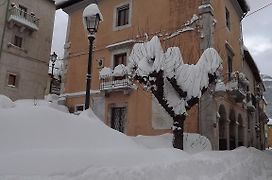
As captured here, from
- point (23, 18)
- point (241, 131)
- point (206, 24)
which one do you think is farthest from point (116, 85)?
point (23, 18)

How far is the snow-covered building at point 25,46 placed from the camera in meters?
21.9

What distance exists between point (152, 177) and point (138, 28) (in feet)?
39.7

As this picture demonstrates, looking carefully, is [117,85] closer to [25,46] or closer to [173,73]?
[173,73]

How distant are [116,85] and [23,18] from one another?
38.5 ft

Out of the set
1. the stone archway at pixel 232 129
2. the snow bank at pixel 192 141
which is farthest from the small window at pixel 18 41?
the stone archway at pixel 232 129

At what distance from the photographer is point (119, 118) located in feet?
53.5

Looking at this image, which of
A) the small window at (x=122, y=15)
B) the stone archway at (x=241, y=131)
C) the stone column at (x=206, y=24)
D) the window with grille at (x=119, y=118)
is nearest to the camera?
the stone column at (x=206, y=24)

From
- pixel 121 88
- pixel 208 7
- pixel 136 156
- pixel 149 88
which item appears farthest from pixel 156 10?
pixel 136 156

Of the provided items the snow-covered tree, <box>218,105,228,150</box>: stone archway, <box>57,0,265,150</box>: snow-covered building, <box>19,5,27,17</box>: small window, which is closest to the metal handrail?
<box>57,0,265,150</box>: snow-covered building

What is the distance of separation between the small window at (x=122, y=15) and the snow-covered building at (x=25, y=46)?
28.4 feet

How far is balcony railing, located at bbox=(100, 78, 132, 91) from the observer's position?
15.2 m

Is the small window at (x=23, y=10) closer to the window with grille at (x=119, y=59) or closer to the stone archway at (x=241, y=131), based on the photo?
the window with grille at (x=119, y=59)

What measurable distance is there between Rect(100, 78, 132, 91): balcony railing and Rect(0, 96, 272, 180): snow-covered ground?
8099 millimetres

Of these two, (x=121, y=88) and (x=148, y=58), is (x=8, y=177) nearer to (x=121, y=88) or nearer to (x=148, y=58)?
(x=148, y=58)
